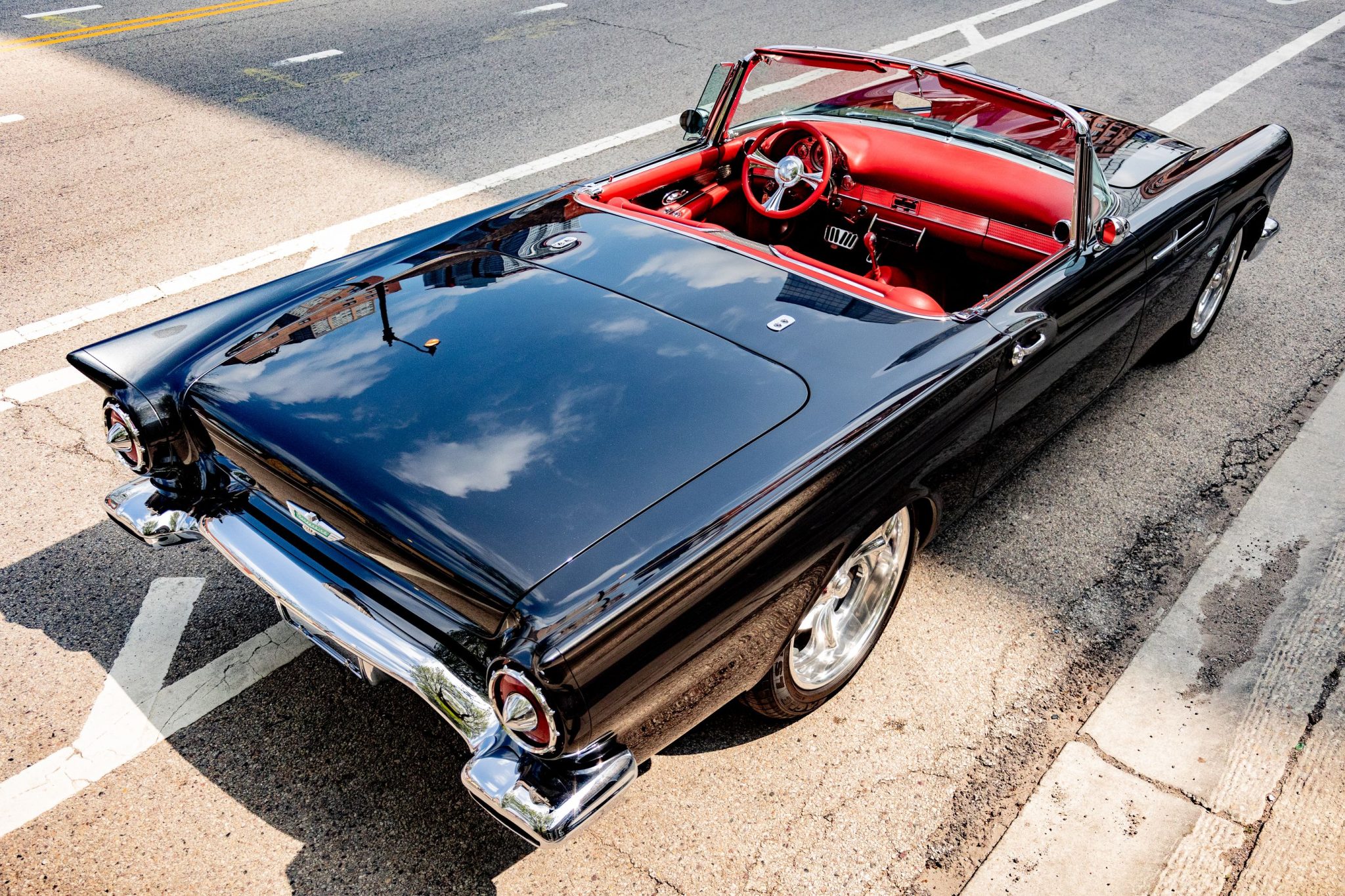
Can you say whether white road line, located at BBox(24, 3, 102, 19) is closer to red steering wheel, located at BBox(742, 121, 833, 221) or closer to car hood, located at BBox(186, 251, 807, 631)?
red steering wheel, located at BBox(742, 121, 833, 221)

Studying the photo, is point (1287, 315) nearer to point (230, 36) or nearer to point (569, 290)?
point (569, 290)

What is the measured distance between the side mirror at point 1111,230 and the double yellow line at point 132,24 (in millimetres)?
8539

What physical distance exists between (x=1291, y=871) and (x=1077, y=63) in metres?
7.81

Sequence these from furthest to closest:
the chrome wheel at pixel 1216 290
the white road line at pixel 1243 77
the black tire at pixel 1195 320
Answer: the white road line at pixel 1243 77 → the chrome wheel at pixel 1216 290 → the black tire at pixel 1195 320

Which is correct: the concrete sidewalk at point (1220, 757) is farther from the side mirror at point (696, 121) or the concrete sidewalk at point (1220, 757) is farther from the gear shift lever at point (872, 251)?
the side mirror at point (696, 121)

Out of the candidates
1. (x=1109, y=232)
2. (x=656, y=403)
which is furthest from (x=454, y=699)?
(x=1109, y=232)

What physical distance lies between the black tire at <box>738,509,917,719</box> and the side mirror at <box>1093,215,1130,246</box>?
118 centimetres

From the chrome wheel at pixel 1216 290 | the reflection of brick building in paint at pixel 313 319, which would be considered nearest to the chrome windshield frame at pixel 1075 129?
the chrome wheel at pixel 1216 290

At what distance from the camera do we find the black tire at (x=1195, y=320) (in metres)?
4.28

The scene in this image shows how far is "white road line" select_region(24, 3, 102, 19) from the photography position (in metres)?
9.00

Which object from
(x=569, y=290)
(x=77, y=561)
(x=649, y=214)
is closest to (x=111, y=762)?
(x=77, y=561)

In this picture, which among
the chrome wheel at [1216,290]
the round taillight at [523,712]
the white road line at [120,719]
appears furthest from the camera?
the chrome wheel at [1216,290]

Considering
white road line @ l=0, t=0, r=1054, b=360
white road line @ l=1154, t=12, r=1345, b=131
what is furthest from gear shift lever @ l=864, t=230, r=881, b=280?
white road line @ l=1154, t=12, r=1345, b=131

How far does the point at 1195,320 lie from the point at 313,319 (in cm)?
375
